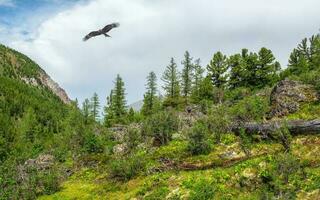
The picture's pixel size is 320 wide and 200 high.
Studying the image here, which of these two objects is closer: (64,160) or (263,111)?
(263,111)

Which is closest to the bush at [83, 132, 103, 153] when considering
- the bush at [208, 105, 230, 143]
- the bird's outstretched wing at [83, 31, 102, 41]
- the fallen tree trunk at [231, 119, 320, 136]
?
the bush at [208, 105, 230, 143]

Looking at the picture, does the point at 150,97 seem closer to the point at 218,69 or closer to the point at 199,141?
the point at 218,69

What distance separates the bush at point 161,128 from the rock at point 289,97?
10433 mm

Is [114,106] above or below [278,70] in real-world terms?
below

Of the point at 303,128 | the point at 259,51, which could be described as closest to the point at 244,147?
the point at 303,128

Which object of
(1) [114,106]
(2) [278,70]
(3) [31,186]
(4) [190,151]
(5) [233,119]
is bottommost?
(3) [31,186]

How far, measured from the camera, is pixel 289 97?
4831 cm

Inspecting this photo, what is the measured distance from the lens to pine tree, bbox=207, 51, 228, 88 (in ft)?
281

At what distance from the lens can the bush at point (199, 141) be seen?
142ft

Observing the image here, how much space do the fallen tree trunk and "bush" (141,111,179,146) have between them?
8431mm

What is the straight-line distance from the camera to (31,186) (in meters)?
44.8

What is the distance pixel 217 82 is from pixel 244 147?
46.8 metres

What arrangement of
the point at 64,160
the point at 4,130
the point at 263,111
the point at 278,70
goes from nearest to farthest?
the point at 263,111 → the point at 64,160 → the point at 278,70 → the point at 4,130

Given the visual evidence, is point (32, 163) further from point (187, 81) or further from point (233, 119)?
point (187, 81)
